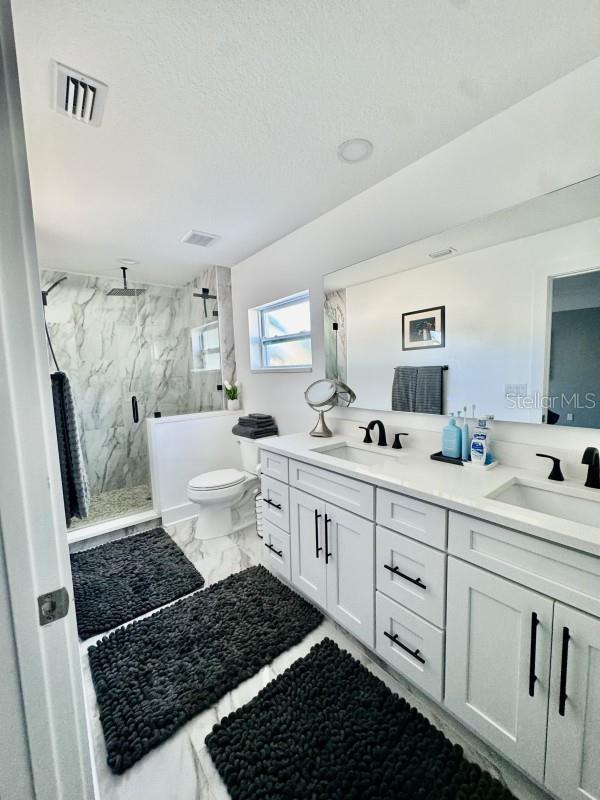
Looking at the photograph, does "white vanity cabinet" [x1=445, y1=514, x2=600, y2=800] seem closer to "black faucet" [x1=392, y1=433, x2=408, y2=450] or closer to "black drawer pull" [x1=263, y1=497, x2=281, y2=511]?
"black faucet" [x1=392, y1=433, x2=408, y2=450]

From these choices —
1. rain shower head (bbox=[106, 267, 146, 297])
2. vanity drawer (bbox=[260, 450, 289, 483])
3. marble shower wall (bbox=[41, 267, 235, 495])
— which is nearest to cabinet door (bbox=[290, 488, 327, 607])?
vanity drawer (bbox=[260, 450, 289, 483])

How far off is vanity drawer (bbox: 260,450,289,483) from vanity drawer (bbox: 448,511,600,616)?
961 millimetres

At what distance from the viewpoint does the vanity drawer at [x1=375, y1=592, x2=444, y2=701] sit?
1.16 metres

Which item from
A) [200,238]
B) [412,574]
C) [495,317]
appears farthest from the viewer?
[200,238]

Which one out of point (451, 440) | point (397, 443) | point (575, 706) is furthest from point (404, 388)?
point (575, 706)

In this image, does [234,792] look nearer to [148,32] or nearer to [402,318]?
[402,318]

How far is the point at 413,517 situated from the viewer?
1.21 m

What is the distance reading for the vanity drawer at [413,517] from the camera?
1124mm

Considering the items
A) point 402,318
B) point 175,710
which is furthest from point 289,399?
point 175,710

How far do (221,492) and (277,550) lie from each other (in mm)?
718

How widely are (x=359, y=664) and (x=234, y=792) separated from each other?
63 centimetres

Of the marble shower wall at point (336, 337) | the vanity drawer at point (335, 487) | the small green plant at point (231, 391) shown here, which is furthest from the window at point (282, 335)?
the vanity drawer at point (335, 487)

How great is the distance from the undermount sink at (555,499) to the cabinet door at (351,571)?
21.9 inches

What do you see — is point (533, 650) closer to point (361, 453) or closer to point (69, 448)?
point (361, 453)
